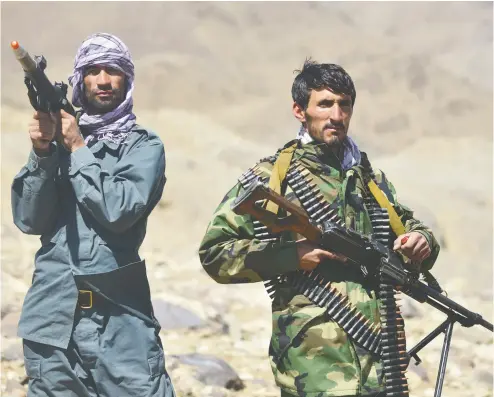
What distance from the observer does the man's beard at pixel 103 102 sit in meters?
4.16

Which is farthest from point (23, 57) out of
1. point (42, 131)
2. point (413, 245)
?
point (413, 245)

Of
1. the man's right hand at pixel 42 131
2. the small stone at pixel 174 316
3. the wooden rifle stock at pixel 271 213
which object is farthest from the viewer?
the small stone at pixel 174 316

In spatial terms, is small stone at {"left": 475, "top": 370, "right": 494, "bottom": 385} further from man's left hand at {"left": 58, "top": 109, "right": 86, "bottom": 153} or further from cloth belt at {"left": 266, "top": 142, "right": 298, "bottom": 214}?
man's left hand at {"left": 58, "top": 109, "right": 86, "bottom": 153}

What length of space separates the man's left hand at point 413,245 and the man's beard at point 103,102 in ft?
4.04

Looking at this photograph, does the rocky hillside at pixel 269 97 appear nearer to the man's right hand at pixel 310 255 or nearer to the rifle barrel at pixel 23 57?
the man's right hand at pixel 310 255

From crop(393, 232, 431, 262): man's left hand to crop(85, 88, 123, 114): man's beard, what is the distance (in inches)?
48.5

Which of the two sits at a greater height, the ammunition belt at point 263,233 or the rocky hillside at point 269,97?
the rocky hillside at point 269,97

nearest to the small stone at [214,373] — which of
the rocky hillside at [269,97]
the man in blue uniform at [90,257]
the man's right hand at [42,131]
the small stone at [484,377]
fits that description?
the small stone at [484,377]

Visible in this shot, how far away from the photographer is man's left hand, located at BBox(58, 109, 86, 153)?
Result: 3959 millimetres

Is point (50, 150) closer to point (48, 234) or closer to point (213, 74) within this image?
point (48, 234)

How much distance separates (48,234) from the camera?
161 inches

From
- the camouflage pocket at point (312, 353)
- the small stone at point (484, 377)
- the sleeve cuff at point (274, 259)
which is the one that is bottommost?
the camouflage pocket at point (312, 353)

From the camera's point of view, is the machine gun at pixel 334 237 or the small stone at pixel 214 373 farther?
the small stone at pixel 214 373

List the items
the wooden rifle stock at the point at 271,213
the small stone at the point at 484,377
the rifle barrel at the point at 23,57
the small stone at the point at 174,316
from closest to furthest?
the rifle barrel at the point at 23,57
the wooden rifle stock at the point at 271,213
the small stone at the point at 484,377
the small stone at the point at 174,316
